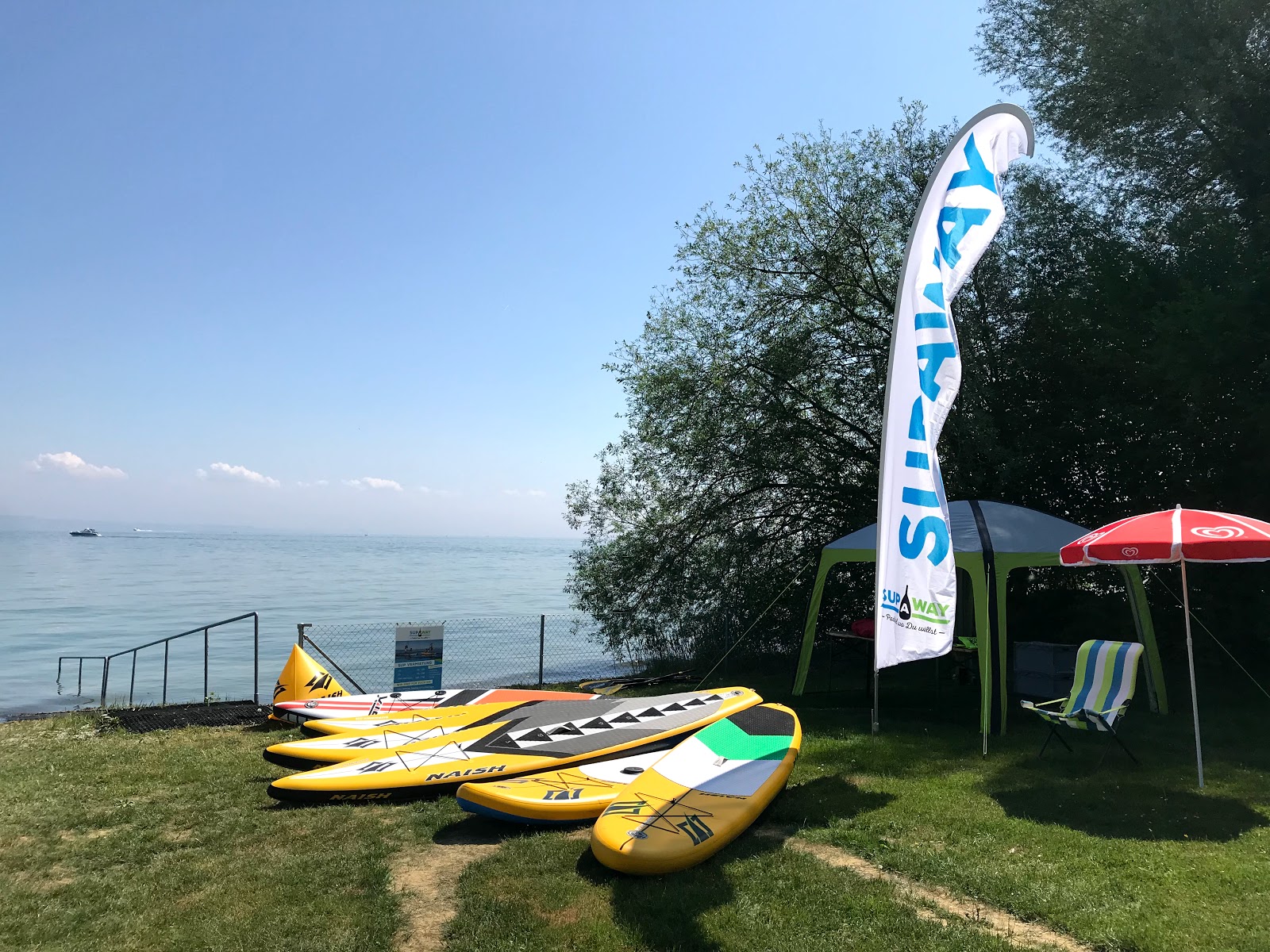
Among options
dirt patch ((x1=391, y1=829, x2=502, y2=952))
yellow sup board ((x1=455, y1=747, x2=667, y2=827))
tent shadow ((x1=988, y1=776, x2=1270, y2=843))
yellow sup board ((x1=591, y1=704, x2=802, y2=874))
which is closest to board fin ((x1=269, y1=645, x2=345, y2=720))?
yellow sup board ((x1=455, y1=747, x2=667, y2=827))

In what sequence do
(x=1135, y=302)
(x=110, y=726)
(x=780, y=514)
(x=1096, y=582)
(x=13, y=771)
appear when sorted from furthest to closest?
(x=780, y=514) < (x=1096, y=582) < (x=1135, y=302) < (x=110, y=726) < (x=13, y=771)

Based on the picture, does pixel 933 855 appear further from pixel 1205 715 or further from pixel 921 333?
pixel 1205 715

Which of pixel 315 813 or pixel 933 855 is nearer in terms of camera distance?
pixel 933 855

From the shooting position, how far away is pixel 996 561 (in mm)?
8531

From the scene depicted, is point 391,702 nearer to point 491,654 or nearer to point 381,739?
point 381,739

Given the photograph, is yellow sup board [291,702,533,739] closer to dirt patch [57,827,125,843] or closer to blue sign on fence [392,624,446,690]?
blue sign on fence [392,624,446,690]

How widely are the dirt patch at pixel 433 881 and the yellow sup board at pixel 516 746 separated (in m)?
1.01

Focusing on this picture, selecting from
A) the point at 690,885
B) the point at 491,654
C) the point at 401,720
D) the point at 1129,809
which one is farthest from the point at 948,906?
the point at 491,654

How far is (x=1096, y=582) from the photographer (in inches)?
476

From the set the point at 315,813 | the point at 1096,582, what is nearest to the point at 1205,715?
the point at 1096,582

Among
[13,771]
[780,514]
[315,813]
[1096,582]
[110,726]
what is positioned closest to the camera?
[315,813]

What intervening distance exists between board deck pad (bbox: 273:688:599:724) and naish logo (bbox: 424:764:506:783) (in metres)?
2.27

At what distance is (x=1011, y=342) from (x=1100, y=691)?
24.6 ft

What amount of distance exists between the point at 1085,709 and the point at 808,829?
2.78 m
